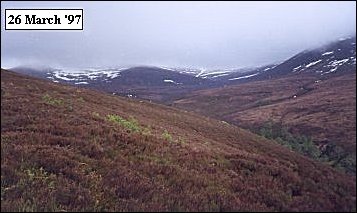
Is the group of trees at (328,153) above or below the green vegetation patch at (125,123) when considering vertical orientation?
below

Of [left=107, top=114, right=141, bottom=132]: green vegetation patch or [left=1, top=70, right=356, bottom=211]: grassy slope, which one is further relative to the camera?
[left=107, top=114, right=141, bottom=132]: green vegetation patch

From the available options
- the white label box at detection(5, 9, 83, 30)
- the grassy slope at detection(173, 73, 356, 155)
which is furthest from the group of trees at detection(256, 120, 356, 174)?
the white label box at detection(5, 9, 83, 30)

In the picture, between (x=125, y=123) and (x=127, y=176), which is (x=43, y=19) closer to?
(x=125, y=123)

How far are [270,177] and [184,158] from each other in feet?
8.16

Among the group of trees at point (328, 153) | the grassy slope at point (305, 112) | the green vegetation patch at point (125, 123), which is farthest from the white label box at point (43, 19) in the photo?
the grassy slope at point (305, 112)

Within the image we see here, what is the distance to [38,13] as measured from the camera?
52.4ft

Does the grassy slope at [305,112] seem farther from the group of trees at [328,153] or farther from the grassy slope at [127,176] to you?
the grassy slope at [127,176]

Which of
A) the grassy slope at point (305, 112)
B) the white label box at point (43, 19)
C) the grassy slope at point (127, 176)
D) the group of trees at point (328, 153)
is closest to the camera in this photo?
the grassy slope at point (127, 176)

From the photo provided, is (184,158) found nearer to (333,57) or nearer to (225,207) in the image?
(225,207)

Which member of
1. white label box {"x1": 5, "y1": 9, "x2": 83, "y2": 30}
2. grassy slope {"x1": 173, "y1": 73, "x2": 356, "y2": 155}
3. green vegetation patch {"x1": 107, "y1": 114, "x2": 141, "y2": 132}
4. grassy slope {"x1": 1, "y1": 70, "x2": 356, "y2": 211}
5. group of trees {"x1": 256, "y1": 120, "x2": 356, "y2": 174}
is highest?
white label box {"x1": 5, "y1": 9, "x2": 83, "y2": 30}

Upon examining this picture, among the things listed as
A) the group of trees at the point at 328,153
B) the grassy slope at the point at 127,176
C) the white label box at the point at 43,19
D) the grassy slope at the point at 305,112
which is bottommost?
the grassy slope at the point at 305,112

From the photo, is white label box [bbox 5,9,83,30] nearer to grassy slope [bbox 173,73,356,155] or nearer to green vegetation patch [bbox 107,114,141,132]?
green vegetation patch [bbox 107,114,141,132]

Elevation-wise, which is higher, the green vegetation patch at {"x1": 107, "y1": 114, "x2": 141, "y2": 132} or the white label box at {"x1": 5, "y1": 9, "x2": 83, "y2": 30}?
the white label box at {"x1": 5, "y1": 9, "x2": 83, "y2": 30}

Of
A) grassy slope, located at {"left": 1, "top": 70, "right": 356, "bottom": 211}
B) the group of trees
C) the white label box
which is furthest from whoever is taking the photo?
the group of trees
